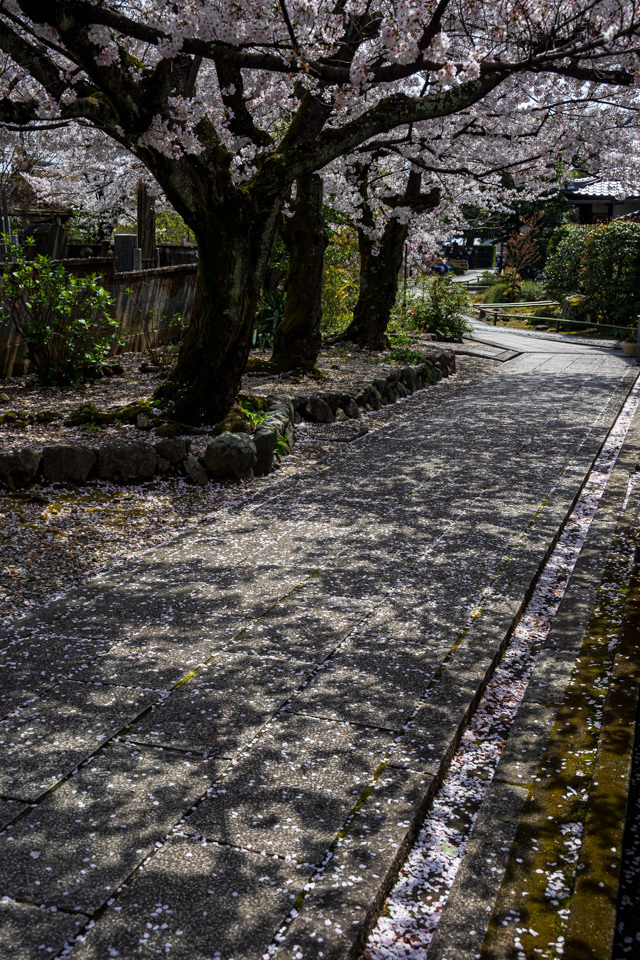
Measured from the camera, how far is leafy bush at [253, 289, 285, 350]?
14.3 metres

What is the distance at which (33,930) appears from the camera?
2.37 m

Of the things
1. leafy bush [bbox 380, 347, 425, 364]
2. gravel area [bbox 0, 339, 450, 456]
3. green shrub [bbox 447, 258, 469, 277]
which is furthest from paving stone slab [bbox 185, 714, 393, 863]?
green shrub [bbox 447, 258, 469, 277]

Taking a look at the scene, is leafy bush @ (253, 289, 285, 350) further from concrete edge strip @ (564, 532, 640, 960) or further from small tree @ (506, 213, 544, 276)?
small tree @ (506, 213, 544, 276)

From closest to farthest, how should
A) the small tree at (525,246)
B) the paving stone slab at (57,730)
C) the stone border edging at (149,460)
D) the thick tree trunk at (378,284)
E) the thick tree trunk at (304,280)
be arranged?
the paving stone slab at (57,730) → the stone border edging at (149,460) → the thick tree trunk at (304,280) → the thick tree trunk at (378,284) → the small tree at (525,246)

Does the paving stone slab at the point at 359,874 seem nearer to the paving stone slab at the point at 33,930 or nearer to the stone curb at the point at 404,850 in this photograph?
the stone curb at the point at 404,850

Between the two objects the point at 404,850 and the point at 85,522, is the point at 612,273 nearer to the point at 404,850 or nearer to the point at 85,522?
the point at 85,522

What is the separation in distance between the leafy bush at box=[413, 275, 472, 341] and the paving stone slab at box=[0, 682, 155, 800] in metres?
17.2

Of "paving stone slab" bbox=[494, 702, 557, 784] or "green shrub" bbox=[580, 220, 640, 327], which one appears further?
"green shrub" bbox=[580, 220, 640, 327]

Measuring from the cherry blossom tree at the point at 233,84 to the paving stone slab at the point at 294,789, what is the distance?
538 centimetres

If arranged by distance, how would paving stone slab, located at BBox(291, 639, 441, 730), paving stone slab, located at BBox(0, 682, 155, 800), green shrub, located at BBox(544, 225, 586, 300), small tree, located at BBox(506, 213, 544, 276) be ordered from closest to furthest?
paving stone slab, located at BBox(0, 682, 155, 800), paving stone slab, located at BBox(291, 639, 441, 730), green shrub, located at BBox(544, 225, 586, 300), small tree, located at BBox(506, 213, 544, 276)

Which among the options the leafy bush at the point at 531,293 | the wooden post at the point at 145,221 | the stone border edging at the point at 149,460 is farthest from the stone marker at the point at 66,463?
the leafy bush at the point at 531,293

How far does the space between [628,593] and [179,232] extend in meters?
22.2

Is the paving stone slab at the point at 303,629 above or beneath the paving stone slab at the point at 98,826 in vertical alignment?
above

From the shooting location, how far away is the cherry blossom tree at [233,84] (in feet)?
22.3
